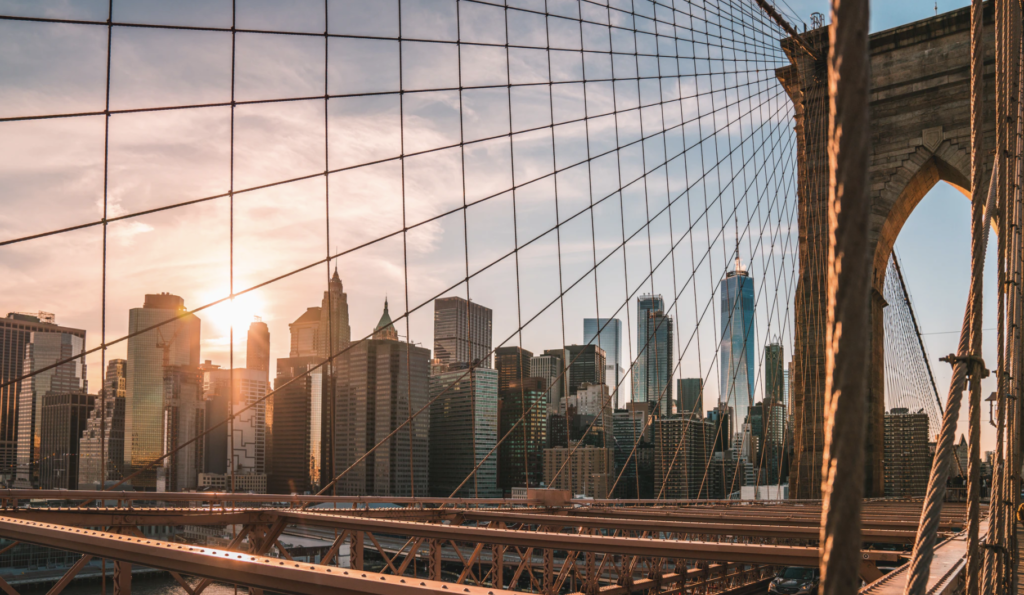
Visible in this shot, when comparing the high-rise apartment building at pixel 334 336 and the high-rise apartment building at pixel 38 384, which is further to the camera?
the high-rise apartment building at pixel 334 336

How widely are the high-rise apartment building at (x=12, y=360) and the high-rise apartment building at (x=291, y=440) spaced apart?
4.38 meters

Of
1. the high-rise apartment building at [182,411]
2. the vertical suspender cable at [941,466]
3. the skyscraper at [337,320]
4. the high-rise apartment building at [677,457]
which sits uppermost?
the skyscraper at [337,320]

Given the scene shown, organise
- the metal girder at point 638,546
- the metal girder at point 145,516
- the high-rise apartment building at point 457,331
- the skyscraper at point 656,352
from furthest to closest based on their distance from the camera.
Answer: the skyscraper at point 656,352, the high-rise apartment building at point 457,331, the metal girder at point 145,516, the metal girder at point 638,546

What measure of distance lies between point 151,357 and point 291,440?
16.4 feet

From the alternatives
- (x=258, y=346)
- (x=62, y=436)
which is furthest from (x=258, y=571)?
(x=62, y=436)

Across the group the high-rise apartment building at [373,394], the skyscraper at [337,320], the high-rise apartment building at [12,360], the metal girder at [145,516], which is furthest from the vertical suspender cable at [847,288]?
the high-rise apartment building at [373,394]

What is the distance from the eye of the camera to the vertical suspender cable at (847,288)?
26.5 inches

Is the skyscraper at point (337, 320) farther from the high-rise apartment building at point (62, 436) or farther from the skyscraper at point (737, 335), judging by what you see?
the skyscraper at point (737, 335)

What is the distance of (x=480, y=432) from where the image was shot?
16.0 meters

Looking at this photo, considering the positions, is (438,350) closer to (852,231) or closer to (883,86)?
(883,86)

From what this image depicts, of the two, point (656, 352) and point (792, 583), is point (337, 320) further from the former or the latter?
point (656, 352)

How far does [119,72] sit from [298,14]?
6.97 ft

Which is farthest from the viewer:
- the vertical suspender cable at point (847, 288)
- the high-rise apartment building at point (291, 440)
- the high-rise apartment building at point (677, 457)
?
the high-rise apartment building at point (677, 457)

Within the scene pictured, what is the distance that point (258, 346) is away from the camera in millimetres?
8195
